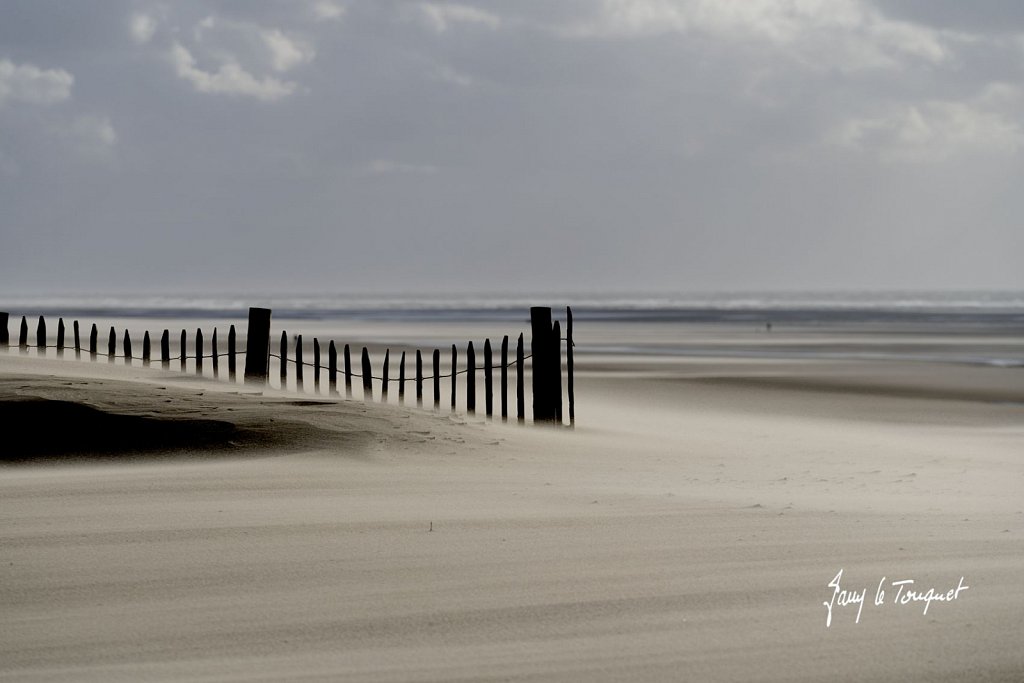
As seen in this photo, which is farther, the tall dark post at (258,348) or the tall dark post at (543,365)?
the tall dark post at (258,348)

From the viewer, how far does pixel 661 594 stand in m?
5.38

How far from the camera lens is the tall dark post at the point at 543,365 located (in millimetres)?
13195

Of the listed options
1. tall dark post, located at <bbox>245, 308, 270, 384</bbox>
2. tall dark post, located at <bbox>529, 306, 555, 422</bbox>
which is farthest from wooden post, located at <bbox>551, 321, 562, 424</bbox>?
tall dark post, located at <bbox>245, 308, 270, 384</bbox>

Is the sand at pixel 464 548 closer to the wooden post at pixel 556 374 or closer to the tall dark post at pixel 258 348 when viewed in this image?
the wooden post at pixel 556 374

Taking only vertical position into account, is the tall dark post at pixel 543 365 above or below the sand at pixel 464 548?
above
